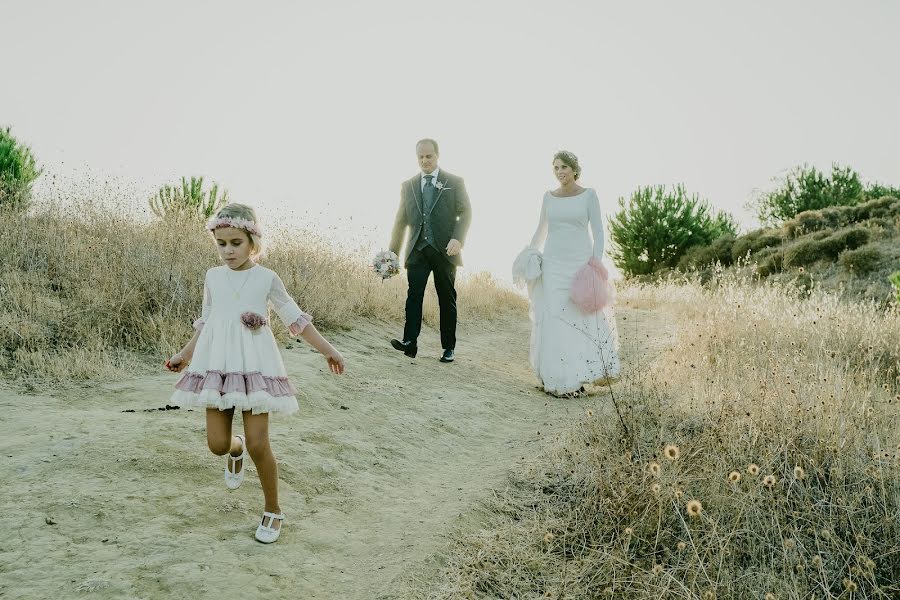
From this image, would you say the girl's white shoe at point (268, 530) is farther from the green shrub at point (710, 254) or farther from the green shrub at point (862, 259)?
the green shrub at point (710, 254)

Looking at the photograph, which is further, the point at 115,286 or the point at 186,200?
the point at 186,200

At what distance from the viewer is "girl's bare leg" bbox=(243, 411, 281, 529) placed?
336 centimetres

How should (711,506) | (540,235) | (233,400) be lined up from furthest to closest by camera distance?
(540,235) < (711,506) < (233,400)

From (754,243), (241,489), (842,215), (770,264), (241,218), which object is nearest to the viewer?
(241,218)

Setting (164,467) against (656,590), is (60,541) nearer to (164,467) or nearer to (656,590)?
(164,467)

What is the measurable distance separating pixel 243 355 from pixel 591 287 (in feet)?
14.7

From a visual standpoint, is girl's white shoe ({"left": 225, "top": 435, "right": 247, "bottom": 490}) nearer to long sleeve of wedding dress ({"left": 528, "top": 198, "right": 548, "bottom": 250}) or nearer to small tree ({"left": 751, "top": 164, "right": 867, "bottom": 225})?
long sleeve of wedding dress ({"left": 528, "top": 198, "right": 548, "bottom": 250})

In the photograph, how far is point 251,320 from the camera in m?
3.44

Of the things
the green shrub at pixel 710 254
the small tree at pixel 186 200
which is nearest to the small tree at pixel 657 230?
the green shrub at pixel 710 254

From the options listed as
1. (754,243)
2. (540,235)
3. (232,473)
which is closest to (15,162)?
(540,235)

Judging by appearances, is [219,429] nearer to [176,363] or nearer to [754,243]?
[176,363]

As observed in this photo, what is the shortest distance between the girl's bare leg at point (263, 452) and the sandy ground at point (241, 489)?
22 cm

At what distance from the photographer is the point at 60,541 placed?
3.22 metres

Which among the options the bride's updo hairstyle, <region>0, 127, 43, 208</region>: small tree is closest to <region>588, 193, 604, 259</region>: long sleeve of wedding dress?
the bride's updo hairstyle
